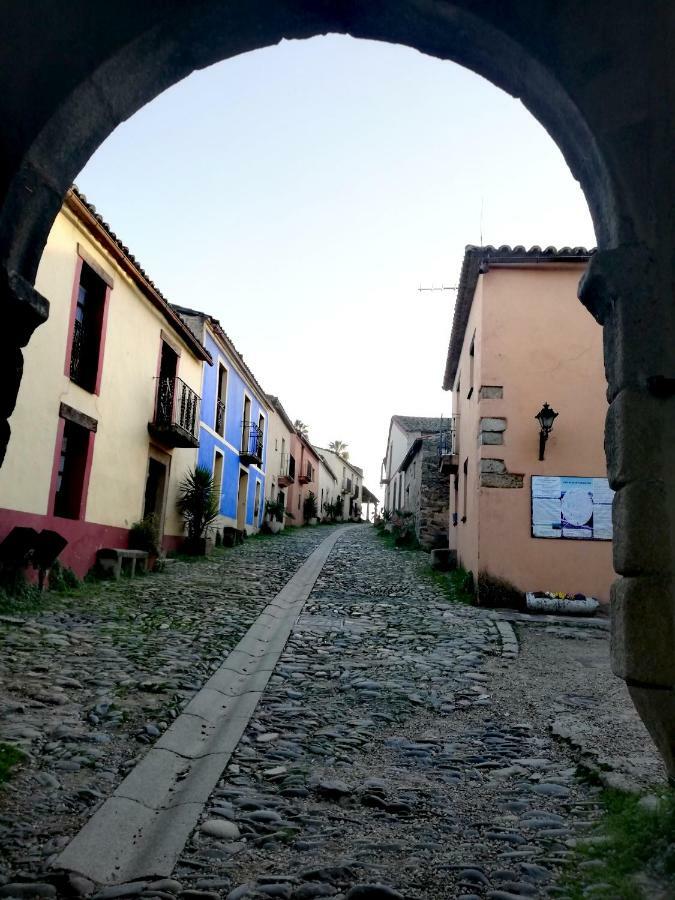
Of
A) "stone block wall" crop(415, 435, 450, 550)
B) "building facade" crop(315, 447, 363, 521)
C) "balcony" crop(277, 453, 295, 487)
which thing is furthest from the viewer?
"building facade" crop(315, 447, 363, 521)

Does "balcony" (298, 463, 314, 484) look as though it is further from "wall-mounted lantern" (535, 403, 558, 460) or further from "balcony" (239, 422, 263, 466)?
"wall-mounted lantern" (535, 403, 558, 460)

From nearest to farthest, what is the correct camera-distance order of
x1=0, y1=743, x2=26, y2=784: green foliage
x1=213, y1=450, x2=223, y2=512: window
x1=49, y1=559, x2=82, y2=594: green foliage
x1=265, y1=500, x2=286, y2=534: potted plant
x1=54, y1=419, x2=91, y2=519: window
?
x1=0, y1=743, x2=26, y2=784: green foliage, x1=49, y1=559, x2=82, y2=594: green foliage, x1=54, y1=419, x2=91, y2=519: window, x1=213, y1=450, x2=223, y2=512: window, x1=265, y1=500, x2=286, y2=534: potted plant

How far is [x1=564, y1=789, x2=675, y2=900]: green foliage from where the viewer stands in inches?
79.5

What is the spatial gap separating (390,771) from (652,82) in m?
3.14

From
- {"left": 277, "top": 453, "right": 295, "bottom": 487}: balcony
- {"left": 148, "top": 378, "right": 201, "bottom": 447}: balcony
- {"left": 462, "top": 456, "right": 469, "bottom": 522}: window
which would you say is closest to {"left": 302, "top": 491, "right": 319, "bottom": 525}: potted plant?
{"left": 277, "top": 453, "right": 295, "bottom": 487}: balcony

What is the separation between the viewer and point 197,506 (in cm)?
1435

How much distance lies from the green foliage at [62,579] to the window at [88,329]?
262 centimetres

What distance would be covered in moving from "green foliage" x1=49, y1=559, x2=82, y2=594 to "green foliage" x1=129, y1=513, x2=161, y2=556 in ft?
7.82

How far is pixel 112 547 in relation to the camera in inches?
423

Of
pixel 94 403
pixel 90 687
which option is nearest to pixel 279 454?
pixel 94 403

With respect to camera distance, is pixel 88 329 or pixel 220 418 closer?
pixel 88 329

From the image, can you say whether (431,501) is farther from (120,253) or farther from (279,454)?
(279,454)

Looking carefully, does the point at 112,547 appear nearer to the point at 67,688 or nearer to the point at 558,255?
the point at 67,688

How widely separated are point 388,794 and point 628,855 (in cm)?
109
